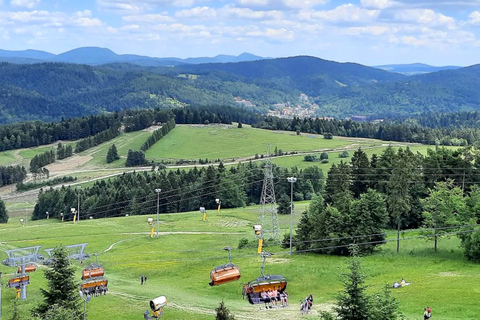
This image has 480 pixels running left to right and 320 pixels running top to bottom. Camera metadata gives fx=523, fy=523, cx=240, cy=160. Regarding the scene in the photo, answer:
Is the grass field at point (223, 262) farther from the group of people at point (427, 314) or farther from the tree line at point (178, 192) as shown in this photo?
the tree line at point (178, 192)

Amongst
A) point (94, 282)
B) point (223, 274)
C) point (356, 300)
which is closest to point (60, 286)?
point (94, 282)

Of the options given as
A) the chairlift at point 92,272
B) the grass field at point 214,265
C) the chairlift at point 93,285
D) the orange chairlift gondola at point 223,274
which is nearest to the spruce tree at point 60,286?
the grass field at point 214,265

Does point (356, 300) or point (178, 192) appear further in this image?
point (178, 192)

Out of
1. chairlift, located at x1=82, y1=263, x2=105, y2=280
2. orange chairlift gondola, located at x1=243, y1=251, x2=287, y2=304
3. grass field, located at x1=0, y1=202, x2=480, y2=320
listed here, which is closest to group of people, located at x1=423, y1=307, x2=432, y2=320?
grass field, located at x1=0, y1=202, x2=480, y2=320

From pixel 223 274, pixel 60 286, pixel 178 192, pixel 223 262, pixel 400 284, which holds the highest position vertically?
pixel 223 274

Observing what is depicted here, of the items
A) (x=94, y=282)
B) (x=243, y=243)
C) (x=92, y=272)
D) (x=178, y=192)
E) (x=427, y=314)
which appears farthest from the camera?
(x=178, y=192)

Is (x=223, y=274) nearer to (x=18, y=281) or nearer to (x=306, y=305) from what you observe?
(x=306, y=305)

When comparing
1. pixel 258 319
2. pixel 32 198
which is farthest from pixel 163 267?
pixel 32 198
